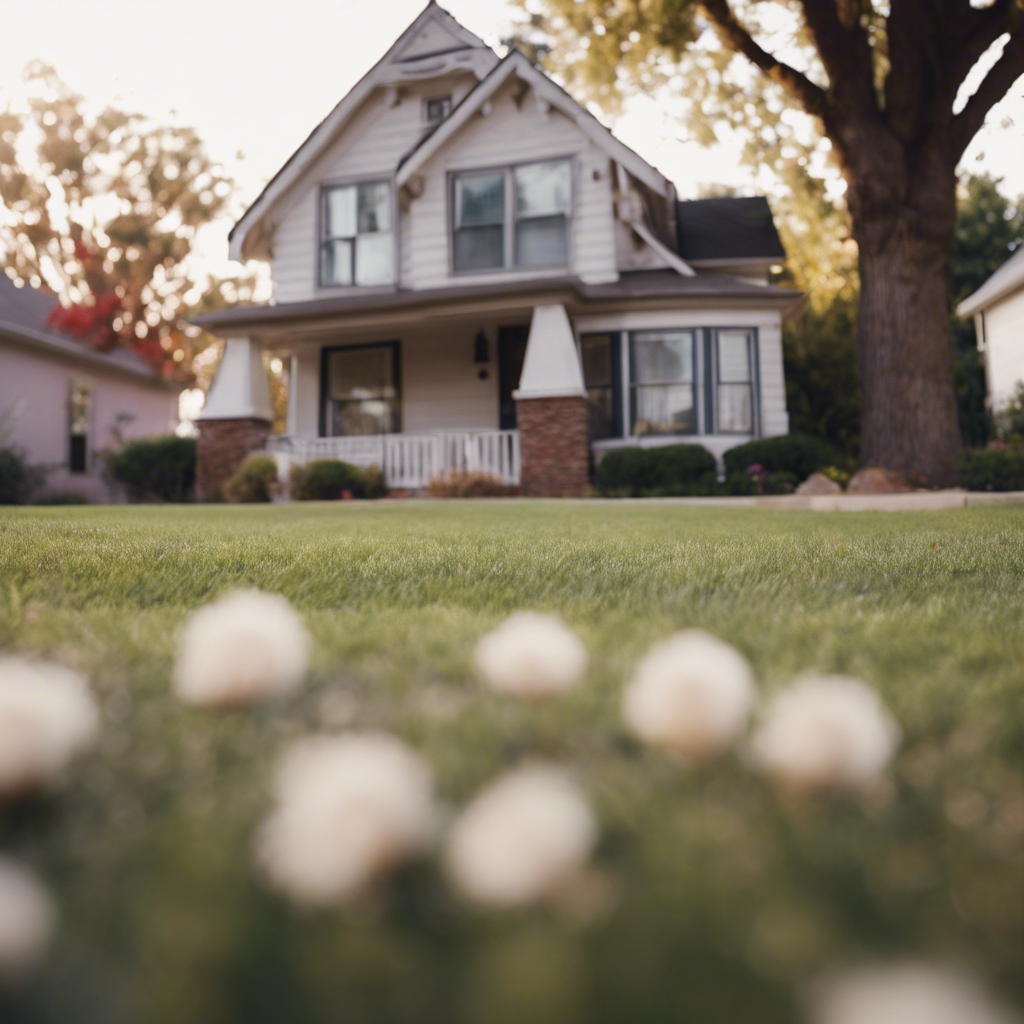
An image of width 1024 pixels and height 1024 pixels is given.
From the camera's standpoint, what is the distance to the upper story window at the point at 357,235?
14.2 metres

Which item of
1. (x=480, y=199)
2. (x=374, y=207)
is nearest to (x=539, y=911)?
(x=480, y=199)

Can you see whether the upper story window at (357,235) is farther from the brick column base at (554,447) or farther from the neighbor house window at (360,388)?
the brick column base at (554,447)

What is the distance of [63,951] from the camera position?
1.89 feet

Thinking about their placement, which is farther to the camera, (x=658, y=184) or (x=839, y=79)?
(x=658, y=184)

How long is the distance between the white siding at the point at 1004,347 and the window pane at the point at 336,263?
11593 mm

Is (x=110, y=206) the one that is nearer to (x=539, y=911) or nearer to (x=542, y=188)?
(x=542, y=188)

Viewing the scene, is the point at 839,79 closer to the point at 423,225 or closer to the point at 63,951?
the point at 423,225

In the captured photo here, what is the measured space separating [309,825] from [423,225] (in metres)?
14.2

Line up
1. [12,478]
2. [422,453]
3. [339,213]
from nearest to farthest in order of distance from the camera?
[422,453] < [339,213] < [12,478]

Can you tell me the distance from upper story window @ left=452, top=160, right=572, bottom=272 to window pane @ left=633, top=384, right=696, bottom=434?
2454 mm

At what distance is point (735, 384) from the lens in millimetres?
12938

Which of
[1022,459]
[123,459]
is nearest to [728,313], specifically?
[1022,459]

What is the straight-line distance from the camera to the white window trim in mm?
13258

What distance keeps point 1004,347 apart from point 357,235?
39.9 feet
